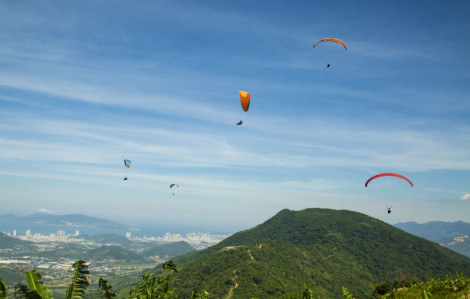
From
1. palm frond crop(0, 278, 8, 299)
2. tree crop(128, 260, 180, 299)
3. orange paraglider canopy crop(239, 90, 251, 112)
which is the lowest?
tree crop(128, 260, 180, 299)

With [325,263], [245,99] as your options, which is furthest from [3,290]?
[325,263]

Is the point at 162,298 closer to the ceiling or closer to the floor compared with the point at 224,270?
closer to the ceiling

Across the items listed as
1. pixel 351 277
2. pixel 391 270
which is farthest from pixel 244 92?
pixel 391 270

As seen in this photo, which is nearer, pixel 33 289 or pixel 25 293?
pixel 25 293

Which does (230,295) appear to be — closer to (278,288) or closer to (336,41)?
(278,288)

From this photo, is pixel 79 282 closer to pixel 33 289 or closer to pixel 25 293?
pixel 33 289

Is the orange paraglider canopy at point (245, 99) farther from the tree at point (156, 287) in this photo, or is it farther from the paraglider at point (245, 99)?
the tree at point (156, 287)

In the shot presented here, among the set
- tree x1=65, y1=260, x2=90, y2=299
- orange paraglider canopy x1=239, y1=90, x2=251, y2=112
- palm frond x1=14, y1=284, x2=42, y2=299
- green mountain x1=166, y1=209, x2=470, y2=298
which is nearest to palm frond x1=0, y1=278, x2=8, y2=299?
palm frond x1=14, y1=284, x2=42, y2=299

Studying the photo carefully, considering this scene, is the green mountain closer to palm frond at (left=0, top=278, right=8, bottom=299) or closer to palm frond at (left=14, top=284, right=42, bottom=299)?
palm frond at (left=14, top=284, right=42, bottom=299)
